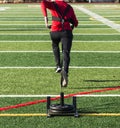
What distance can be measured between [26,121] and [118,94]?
86.6 inches

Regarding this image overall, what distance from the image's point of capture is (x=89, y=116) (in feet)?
22.5

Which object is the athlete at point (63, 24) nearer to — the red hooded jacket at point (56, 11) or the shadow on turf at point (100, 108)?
the red hooded jacket at point (56, 11)

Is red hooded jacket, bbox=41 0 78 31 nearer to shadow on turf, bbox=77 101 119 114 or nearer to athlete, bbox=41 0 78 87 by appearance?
athlete, bbox=41 0 78 87

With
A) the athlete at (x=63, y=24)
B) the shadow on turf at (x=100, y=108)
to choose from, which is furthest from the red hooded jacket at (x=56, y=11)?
→ the shadow on turf at (x=100, y=108)

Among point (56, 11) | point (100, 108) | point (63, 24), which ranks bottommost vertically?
point (100, 108)

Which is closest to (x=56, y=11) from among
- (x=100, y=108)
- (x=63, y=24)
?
(x=63, y=24)

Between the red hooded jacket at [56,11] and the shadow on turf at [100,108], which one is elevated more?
the red hooded jacket at [56,11]

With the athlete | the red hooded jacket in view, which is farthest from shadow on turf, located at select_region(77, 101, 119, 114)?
the red hooded jacket

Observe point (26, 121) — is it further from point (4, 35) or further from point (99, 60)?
point (4, 35)

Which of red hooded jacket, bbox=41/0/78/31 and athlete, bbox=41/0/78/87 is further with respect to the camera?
athlete, bbox=41/0/78/87

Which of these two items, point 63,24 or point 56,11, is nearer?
point 56,11

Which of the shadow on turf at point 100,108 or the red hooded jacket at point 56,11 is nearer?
the shadow on turf at point 100,108

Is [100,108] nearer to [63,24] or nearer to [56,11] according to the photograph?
[63,24]

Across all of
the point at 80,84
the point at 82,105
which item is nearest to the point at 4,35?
the point at 80,84
